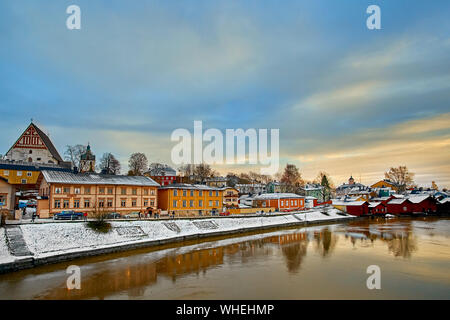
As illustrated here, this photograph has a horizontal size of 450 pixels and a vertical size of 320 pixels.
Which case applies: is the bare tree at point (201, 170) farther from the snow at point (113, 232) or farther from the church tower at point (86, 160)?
the snow at point (113, 232)

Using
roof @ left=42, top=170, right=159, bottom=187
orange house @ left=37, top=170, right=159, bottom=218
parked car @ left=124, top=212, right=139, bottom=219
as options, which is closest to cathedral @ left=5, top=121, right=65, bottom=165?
orange house @ left=37, top=170, right=159, bottom=218

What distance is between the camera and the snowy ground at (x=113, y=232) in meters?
23.9

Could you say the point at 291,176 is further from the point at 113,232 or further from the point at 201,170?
the point at 113,232

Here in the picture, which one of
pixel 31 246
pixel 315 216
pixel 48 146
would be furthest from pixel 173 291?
pixel 48 146

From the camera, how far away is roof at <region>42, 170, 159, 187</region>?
34.9 metres

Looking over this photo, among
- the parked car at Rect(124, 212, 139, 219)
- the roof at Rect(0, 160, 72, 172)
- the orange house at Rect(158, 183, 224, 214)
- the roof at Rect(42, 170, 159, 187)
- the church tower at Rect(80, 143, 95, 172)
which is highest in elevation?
the church tower at Rect(80, 143, 95, 172)

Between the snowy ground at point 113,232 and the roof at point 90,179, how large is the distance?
28.9 feet

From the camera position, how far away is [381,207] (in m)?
70.6

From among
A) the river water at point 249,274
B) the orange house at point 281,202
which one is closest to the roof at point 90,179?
the river water at point 249,274

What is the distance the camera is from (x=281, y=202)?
6450cm

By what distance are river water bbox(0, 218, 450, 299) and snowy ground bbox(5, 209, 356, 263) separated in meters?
2.20

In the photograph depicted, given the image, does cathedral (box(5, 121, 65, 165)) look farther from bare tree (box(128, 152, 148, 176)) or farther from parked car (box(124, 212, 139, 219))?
parked car (box(124, 212, 139, 219))
